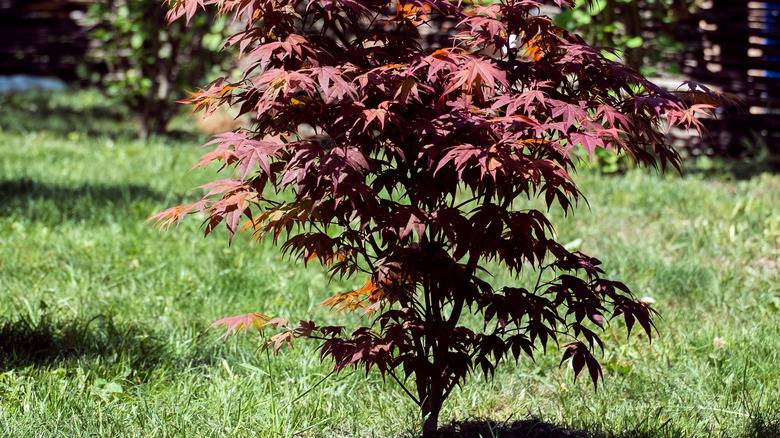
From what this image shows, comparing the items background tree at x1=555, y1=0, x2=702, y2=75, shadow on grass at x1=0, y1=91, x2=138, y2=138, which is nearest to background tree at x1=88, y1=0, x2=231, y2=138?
shadow on grass at x1=0, y1=91, x2=138, y2=138

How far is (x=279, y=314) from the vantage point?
361 cm

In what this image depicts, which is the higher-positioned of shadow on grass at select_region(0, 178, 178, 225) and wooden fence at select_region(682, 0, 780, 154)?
wooden fence at select_region(682, 0, 780, 154)

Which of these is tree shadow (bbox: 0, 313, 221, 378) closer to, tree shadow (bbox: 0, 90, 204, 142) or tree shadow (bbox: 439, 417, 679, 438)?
tree shadow (bbox: 439, 417, 679, 438)

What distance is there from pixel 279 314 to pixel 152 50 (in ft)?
18.6

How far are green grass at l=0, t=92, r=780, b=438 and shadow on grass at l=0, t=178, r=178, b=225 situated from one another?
2 cm


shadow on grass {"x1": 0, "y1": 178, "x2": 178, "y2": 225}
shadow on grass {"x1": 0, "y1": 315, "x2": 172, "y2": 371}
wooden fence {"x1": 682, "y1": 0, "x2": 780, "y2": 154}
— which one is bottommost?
shadow on grass {"x1": 0, "y1": 178, "x2": 178, "y2": 225}

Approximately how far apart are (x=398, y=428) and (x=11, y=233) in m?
3.15

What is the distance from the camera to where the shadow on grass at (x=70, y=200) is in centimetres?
506

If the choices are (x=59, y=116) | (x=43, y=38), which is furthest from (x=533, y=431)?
(x=43, y=38)

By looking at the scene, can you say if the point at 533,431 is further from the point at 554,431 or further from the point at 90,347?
the point at 90,347

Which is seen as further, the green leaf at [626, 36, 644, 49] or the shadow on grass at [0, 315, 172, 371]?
the green leaf at [626, 36, 644, 49]

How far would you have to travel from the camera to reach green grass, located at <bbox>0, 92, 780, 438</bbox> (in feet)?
8.71

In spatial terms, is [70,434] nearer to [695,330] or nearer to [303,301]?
[303,301]

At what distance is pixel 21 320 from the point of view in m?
3.22
